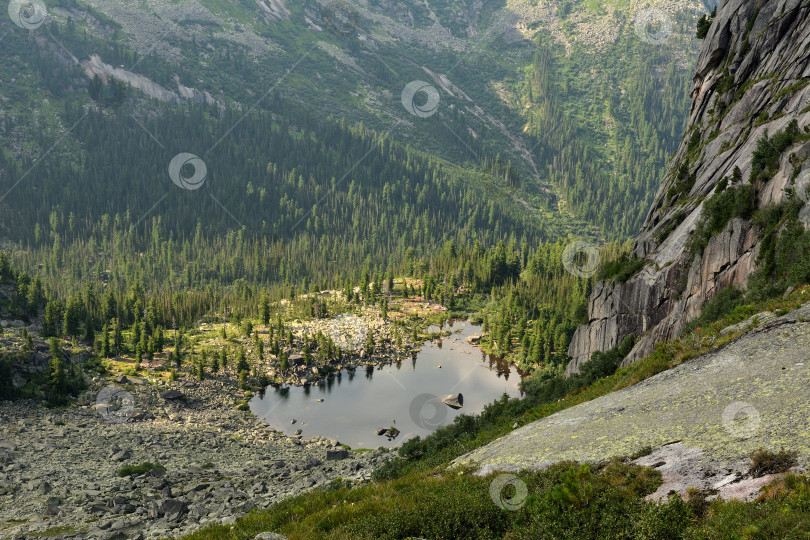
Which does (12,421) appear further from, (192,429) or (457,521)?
(457,521)

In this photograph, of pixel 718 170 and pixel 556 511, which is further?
pixel 718 170

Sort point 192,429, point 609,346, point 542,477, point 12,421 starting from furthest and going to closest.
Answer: point 192,429, point 12,421, point 609,346, point 542,477

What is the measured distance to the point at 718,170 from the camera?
49406 mm

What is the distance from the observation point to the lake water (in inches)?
3750

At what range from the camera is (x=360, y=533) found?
764 inches

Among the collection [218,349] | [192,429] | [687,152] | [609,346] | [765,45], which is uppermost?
[765,45]

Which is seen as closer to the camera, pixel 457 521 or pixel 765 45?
pixel 457 521

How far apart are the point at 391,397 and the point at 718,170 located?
75.5 meters

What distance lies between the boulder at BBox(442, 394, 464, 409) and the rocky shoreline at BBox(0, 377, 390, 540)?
26301mm

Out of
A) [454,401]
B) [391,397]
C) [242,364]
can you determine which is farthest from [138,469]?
[454,401]

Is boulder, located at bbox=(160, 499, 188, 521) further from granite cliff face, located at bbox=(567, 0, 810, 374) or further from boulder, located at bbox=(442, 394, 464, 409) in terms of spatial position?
boulder, located at bbox=(442, 394, 464, 409)

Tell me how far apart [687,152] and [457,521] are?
56455 mm

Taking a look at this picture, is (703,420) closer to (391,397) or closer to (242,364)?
(391,397)

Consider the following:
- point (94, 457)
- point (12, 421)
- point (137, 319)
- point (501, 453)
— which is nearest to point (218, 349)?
point (137, 319)
